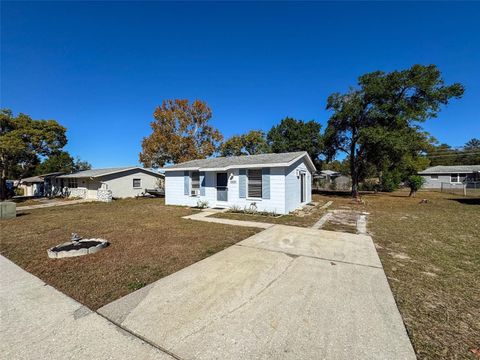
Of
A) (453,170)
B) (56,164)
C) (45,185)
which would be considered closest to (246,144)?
(45,185)

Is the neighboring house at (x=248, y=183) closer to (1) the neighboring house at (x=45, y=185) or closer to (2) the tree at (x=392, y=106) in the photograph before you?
(2) the tree at (x=392, y=106)

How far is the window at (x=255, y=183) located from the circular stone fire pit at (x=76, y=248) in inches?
288

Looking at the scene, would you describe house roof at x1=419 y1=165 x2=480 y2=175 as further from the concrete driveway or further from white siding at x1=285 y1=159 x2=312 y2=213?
the concrete driveway

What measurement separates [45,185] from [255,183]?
30601 mm

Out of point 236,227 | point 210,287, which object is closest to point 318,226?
point 236,227

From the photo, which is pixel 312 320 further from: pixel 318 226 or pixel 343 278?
pixel 318 226

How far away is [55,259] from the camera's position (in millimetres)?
5027

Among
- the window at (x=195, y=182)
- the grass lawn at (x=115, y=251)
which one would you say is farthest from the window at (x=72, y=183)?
the window at (x=195, y=182)

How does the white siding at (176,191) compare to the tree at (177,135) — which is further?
the tree at (177,135)

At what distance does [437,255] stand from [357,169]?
1891 centimetres

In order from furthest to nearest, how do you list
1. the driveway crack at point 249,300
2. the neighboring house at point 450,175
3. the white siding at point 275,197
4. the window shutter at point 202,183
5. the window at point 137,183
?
the neighboring house at point 450,175 < the window at point 137,183 < the window shutter at point 202,183 < the white siding at point 275,197 < the driveway crack at point 249,300

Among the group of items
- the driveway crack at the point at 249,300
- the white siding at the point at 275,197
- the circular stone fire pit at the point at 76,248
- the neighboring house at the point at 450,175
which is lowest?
the driveway crack at the point at 249,300

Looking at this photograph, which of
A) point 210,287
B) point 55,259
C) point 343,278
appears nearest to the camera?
point 210,287

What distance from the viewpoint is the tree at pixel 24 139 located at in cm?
1828
